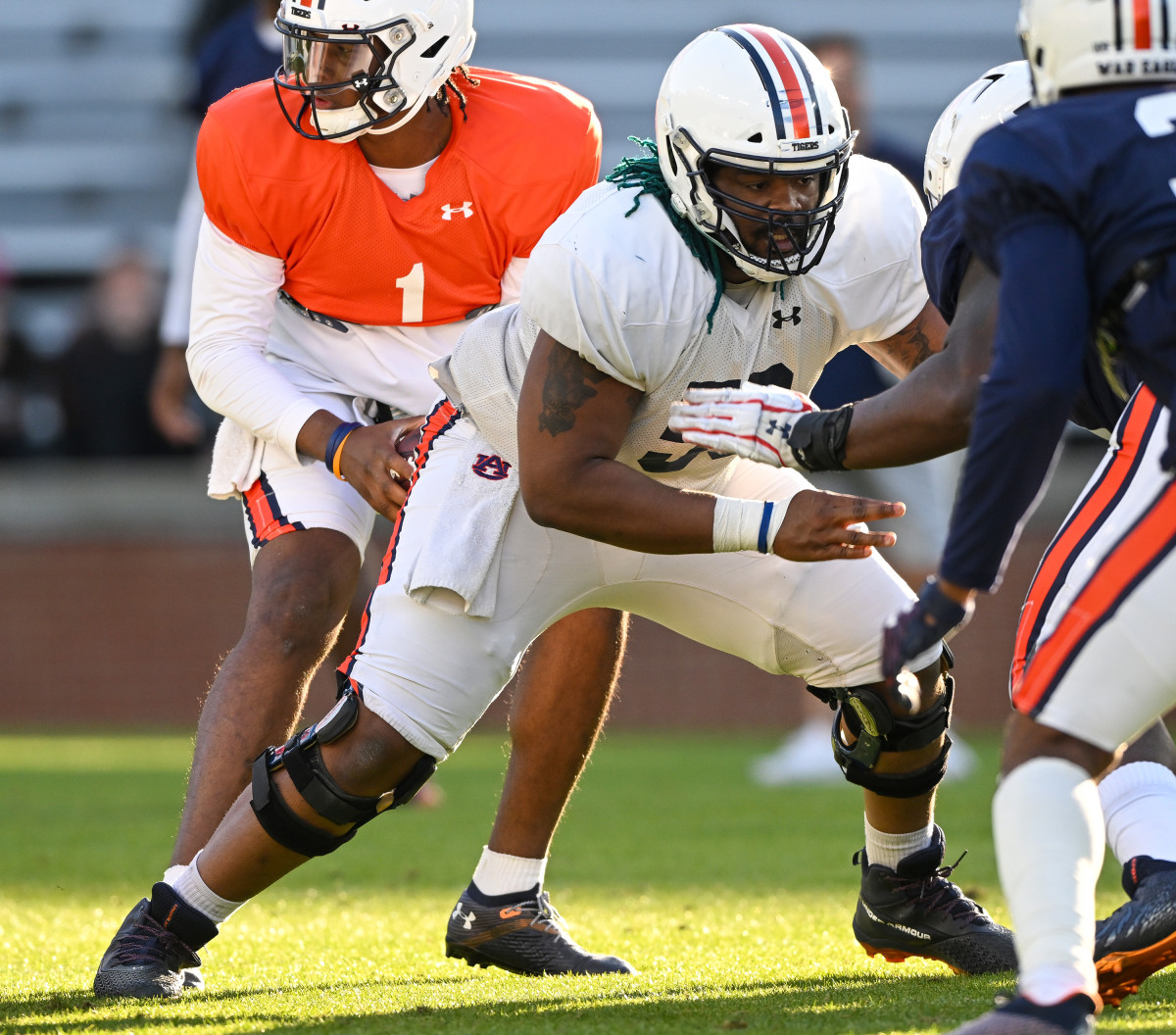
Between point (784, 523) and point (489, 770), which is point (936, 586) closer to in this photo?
point (784, 523)

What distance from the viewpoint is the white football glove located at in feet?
9.13

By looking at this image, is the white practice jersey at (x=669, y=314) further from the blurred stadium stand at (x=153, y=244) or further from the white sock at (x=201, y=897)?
the blurred stadium stand at (x=153, y=244)

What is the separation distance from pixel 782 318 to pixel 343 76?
1075 mm

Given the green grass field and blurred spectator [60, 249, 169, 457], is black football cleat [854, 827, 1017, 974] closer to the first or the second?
the green grass field

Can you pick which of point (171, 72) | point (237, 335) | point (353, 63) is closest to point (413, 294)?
point (237, 335)

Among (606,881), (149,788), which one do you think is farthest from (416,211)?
(149,788)

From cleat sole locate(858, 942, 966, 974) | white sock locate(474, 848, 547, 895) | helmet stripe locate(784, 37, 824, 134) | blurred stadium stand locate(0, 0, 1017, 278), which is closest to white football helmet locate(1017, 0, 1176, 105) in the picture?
helmet stripe locate(784, 37, 824, 134)

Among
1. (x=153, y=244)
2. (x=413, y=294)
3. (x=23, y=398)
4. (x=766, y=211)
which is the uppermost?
(x=766, y=211)

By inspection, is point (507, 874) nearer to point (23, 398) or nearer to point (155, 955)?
point (155, 955)

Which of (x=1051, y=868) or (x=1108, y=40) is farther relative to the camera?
(x=1108, y=40)

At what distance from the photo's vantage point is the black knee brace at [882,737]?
3143 millimetres

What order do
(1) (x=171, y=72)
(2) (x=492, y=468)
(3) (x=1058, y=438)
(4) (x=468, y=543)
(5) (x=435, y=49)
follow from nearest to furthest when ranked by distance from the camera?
(3) (x=1058, y=438), (4) (x=468, y=543), (2) (x=492, y=468), (5) (x=435, y=49), (1) (x=171, y=72)

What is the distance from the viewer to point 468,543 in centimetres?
309

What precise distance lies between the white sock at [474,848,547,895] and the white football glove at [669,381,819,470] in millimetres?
1054
